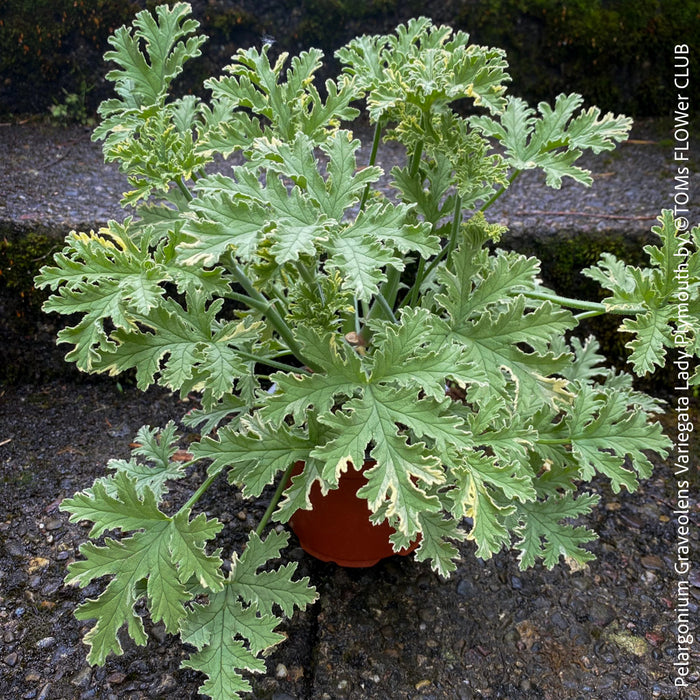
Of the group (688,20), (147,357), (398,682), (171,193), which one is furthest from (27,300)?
(688,20)

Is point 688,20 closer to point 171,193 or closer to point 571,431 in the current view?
point 571,431

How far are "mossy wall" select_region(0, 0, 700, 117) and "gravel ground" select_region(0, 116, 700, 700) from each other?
35.2 inches

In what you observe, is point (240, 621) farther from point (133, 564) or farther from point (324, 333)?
point (324, 333)

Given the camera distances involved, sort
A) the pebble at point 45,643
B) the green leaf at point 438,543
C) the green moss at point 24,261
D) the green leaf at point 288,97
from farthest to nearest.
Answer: the green moss at point 24,261 → the pebble at point 45,643 → the green leaf at point 288,97 → the green leaf at point 438,543

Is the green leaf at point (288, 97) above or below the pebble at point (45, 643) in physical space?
above

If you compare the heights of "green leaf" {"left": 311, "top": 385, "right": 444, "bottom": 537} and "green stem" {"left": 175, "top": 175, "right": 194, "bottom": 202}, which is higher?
"green stem" {"left": 175, "top": 175, "right": 194, "bottom": 202}

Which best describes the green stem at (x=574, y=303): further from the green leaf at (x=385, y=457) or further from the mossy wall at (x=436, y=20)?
the mossy wall at (x=436, y=20)

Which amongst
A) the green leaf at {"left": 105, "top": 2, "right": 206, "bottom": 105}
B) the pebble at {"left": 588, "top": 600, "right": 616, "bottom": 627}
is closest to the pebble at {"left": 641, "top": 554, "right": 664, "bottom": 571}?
the pebble at {"left": 588, "top": 600, "right": 616, "bottom": 627}

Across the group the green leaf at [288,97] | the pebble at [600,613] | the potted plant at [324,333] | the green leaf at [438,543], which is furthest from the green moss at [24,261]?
the pebble at [600,613]

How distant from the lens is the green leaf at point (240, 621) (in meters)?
1.41

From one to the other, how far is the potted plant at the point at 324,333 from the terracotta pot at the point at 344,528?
6 centimetres

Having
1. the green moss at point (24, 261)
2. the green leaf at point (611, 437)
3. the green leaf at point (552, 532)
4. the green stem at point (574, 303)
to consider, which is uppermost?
the green stem at point (574, 303)

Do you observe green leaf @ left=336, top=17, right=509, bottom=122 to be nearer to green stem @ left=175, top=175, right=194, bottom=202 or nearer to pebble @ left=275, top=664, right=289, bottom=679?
green stem @ left=175, top=175, right=194, bottom=202

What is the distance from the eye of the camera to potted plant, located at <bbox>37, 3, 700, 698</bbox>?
4.33 ft
